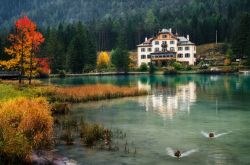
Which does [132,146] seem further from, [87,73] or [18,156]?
[87,73]

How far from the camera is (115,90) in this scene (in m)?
54.1

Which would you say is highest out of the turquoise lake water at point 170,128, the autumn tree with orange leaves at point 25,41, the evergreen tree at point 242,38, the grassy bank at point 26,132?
the evergreen tree at point 242,38

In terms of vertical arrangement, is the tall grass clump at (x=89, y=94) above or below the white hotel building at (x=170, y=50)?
below

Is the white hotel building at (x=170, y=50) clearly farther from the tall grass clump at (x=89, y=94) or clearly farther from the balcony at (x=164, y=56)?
the tall grass clump at (x=89, y=94)

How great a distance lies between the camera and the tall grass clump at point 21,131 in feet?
57.5

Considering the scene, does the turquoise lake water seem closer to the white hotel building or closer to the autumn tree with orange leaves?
the autumn tree with orange leaves

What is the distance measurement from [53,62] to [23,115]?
117308 mm

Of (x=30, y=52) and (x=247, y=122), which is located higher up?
(x=30, y=52)

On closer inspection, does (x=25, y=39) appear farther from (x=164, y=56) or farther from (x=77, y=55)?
(x=164, y=56)

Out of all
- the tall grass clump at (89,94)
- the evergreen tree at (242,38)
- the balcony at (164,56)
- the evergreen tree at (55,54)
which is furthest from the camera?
the balcony at (164,56)

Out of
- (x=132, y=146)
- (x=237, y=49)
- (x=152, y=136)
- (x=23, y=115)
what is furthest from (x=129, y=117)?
(x=237, y=49)

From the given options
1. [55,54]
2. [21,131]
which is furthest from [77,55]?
[21,131]

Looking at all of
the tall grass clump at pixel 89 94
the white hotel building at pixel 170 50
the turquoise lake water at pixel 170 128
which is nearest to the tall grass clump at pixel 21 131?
the turquoise lake water at pixel 170 128

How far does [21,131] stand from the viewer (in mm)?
20141
